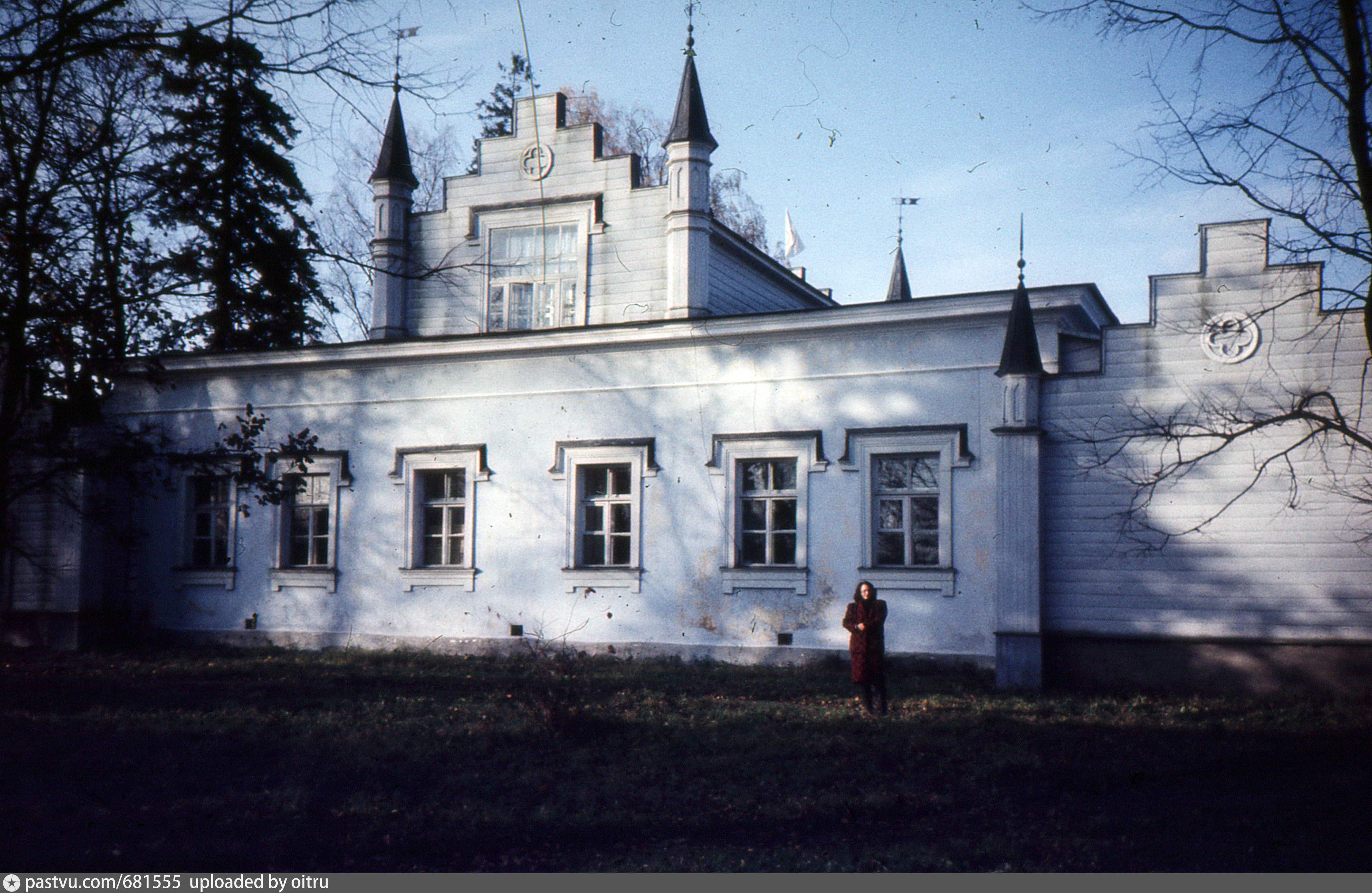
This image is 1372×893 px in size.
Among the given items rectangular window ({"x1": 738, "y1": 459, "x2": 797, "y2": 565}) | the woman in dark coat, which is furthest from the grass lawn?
rectangular window ({"x1": 738, "y1": 459, "x2": 797, "y2": 565})

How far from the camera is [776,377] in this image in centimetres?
1567

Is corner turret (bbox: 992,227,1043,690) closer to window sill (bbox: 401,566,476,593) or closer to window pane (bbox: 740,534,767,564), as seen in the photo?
window pane (bbox: 740,534,767,564)

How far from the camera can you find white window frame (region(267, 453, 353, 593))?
18.2 metres

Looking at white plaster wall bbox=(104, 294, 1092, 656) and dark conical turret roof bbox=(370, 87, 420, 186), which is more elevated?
dark conical turret roof bbox=(370, 87, 420, 186)

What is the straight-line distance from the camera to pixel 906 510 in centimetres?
1486

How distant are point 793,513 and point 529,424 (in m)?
4.43

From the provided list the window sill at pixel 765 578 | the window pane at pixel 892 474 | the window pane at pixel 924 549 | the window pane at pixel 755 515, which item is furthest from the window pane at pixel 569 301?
the window pane at pixel 924 549

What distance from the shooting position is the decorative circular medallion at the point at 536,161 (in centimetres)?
1966

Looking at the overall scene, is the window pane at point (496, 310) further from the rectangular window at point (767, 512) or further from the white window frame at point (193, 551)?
the rectangular window at point (767, 512)

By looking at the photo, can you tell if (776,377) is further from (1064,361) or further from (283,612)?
(283,612)

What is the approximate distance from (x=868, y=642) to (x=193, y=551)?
1334 cm

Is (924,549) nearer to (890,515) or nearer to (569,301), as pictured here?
(890,515)

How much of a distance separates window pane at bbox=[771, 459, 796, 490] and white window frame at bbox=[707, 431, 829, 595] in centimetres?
9

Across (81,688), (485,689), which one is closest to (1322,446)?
(485,689)
